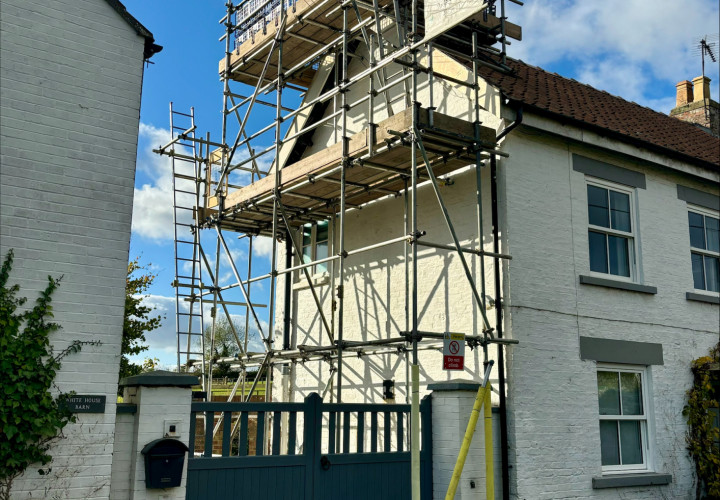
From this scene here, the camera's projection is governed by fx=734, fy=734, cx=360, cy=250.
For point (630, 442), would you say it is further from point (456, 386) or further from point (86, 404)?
point (86, 404)

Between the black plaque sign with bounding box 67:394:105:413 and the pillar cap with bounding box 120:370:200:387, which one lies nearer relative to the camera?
the black plaque sign with bounding box 67:394:105:413

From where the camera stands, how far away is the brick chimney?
18.8 m

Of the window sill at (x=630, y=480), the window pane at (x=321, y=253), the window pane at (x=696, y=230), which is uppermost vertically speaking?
the window pane at (x=696, y=230)

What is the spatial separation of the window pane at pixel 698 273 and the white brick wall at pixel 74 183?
407 inches

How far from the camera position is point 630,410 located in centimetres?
1180

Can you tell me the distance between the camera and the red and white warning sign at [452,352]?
8281 mm

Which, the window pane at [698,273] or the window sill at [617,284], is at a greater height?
the window pane at [698,273]

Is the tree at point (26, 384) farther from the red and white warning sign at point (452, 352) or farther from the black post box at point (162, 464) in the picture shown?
the red and white warning sign at point (452, 352)

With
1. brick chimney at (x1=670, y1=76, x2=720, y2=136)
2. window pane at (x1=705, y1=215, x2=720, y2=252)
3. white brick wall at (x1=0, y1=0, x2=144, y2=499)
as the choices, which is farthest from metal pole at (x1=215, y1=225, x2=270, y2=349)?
brick chimney at (x1=670, y1=76, x2=720, y2=136)

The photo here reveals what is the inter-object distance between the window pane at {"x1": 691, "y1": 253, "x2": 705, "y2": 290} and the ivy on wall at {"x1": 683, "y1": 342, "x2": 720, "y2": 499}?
4.84 ft

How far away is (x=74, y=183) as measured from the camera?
8156 mm

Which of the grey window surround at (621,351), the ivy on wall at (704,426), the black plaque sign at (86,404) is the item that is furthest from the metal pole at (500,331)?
the black plaque sign at (86,404)

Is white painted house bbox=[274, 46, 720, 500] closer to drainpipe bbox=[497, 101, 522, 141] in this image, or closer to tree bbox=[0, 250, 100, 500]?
drainpipe bbox=[497, 101, 522, 141]

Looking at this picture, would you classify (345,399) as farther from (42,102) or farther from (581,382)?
(42,102)
